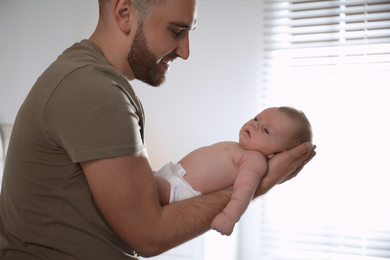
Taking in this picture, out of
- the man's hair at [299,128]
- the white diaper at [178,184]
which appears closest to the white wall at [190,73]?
the man's hair at [299,128]

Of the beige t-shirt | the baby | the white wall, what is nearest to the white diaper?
the baby

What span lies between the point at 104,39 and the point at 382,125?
2.23 meters

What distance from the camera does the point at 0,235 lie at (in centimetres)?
124

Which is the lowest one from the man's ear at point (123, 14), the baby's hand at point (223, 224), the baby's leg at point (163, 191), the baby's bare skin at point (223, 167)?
the baby's hand at point (223, 224)

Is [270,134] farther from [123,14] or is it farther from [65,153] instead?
[65,153]

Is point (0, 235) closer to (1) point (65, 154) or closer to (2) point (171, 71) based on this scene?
(1) point (65, 154)

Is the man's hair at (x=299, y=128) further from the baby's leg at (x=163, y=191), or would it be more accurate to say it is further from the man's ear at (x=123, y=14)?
the man's ear at (x=123, y=14)

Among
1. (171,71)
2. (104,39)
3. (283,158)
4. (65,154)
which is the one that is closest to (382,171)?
(171,71)

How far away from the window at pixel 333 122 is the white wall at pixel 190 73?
160 millimetres

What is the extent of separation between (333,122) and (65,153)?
235 centimetres

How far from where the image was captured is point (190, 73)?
133 inches

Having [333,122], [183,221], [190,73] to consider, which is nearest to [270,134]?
[183,221]

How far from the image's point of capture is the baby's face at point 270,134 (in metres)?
1.58

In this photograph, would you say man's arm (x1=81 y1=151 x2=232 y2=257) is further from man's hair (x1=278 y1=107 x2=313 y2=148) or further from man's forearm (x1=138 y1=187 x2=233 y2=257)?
man's hair (x1=278 y1=107 x2=313 y2=148)
